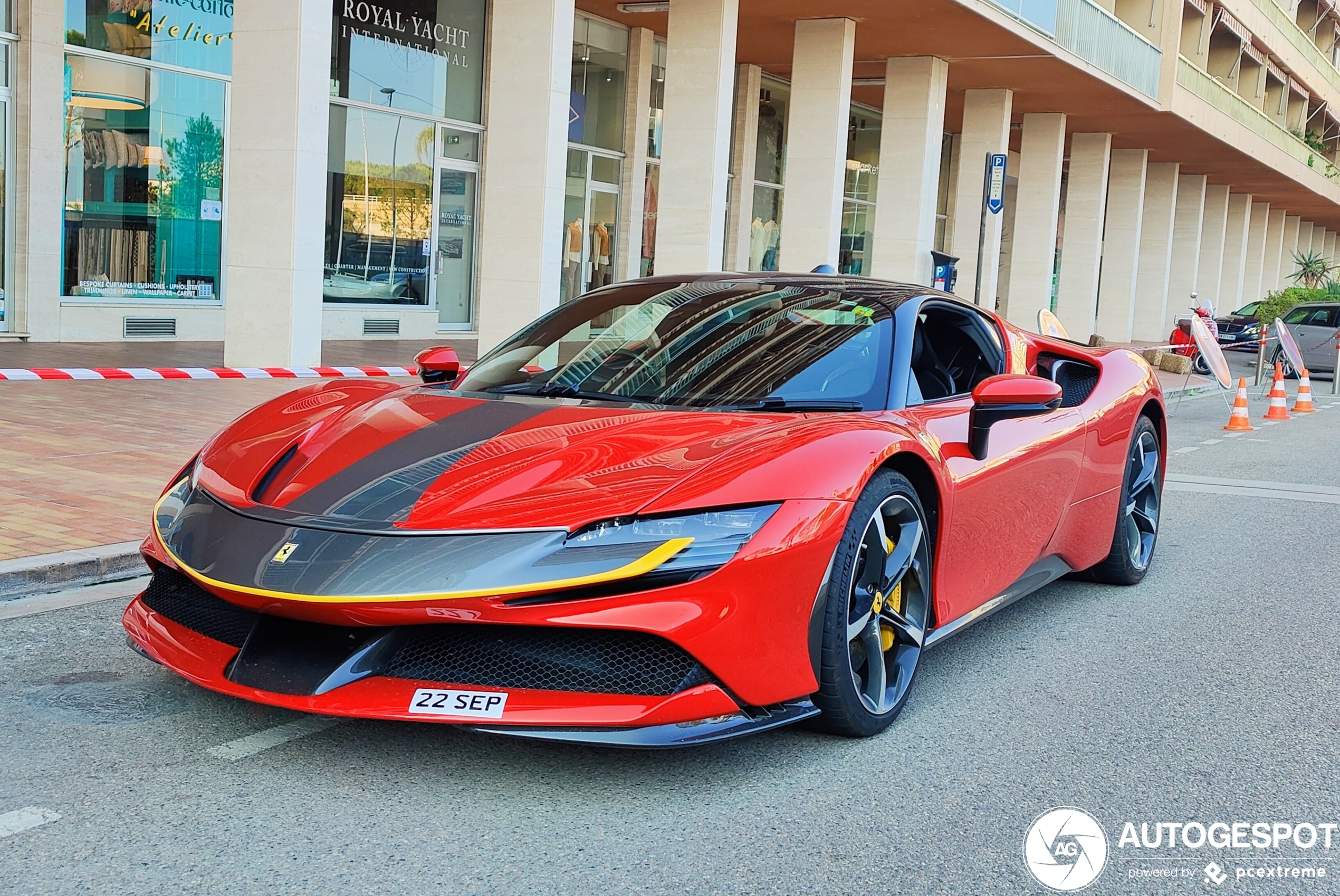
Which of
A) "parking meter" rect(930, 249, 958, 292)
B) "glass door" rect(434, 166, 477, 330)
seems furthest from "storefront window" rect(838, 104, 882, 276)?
"glass door" rect(434, 166, 477, 330)

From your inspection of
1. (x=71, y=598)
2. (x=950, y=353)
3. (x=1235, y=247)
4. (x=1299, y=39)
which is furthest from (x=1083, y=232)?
(x=71, y=598)

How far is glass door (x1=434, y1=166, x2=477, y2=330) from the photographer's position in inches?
783

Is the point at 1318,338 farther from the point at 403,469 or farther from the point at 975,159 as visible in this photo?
the point at 403,469

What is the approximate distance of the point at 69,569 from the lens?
5.03 m

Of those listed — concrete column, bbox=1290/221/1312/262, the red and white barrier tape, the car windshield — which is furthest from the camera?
concrete column, bbox=1290/221/1312/262

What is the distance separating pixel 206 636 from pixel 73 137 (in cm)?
1307

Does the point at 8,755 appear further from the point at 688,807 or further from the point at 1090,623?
the point at 1090,623

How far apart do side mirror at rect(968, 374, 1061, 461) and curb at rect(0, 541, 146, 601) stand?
323cm

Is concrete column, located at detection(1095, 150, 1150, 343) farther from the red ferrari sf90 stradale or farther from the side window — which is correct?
the red ferrari sf90 stradale

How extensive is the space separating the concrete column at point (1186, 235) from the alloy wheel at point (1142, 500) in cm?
3888

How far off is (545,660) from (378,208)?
54.8 feet

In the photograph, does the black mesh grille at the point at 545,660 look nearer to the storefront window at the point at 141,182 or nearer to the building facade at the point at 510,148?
the building facade at the point at 510,148

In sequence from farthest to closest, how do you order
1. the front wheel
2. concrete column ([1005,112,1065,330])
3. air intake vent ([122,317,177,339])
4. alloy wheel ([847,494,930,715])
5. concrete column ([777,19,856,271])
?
concrete column ([1005,112,1065,330]), the front wheel, concrete column ([777,19,856,271]), air intake vent ([122,317,177,339]), alloy wheel ([847,494,930,715])

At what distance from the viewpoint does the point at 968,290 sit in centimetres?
2642
